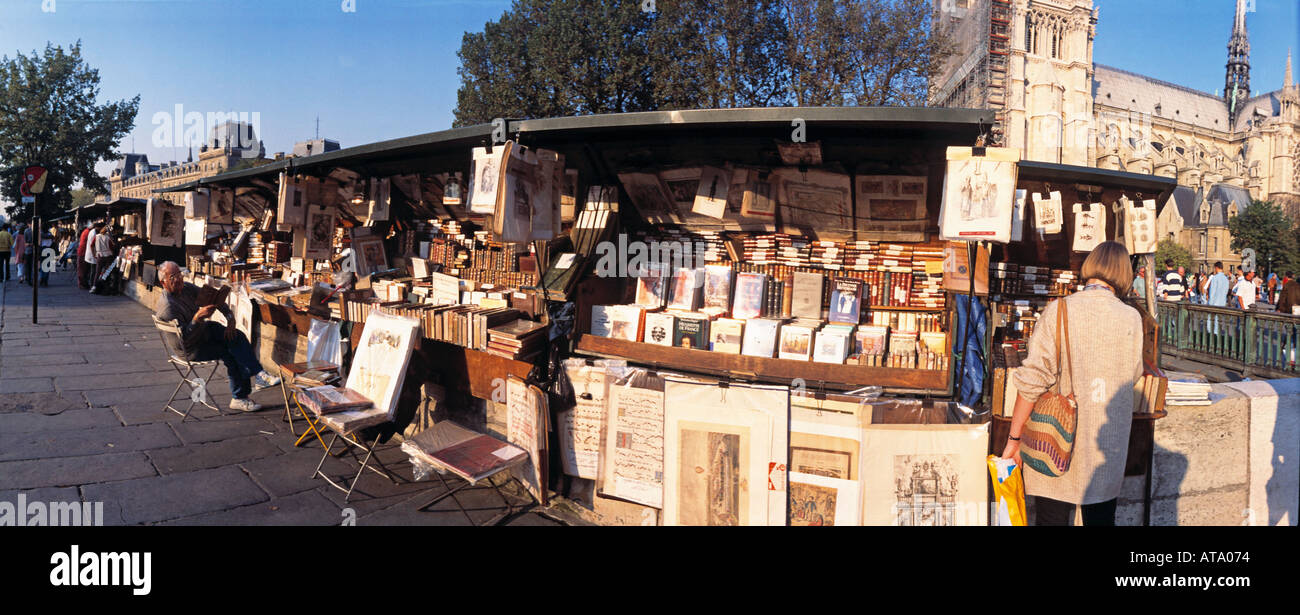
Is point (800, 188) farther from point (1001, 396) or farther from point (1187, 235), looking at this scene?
point (1187, 235)

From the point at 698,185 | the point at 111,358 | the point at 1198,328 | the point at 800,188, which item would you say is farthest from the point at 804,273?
the point at 1198,328

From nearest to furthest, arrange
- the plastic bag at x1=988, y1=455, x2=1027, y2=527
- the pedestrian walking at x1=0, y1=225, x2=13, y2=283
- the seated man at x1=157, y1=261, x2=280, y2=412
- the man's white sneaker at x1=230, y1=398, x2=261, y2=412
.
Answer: the plastic bag at x1=988, y1=455, x2=1027, y2=527, the seated man at x1=157, y1=261, x2=280, y2=412, the man's white sneaker at x1=230, y1=398, x2=261, y2=412, the pedestrian walking at x1=0, y1=225, x2=13, y2=283

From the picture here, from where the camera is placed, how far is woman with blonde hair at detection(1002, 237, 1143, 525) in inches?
108

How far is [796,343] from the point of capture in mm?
4086

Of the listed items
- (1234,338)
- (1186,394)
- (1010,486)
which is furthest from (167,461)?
(1234,338)

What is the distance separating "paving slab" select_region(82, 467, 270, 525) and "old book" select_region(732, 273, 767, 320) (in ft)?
11.7

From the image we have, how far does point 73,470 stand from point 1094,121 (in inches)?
3064

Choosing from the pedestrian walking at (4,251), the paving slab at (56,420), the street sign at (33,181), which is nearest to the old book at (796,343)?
the paving slab at (56,420)

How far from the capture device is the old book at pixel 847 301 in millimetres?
4348

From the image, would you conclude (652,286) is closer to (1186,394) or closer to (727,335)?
(727,335)

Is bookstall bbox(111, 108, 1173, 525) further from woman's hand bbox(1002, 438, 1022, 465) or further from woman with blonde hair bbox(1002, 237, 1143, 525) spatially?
woman with blonde hair bbox(1002, 237, 1143, 525)

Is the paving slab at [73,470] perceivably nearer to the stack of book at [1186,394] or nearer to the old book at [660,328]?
the old book at [660,328]

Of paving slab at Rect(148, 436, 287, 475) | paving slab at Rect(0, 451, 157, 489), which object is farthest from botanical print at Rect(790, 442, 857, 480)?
paving slab at Rect(0, 451, 157, 489)

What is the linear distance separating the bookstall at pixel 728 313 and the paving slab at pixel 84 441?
1454 millimetres
